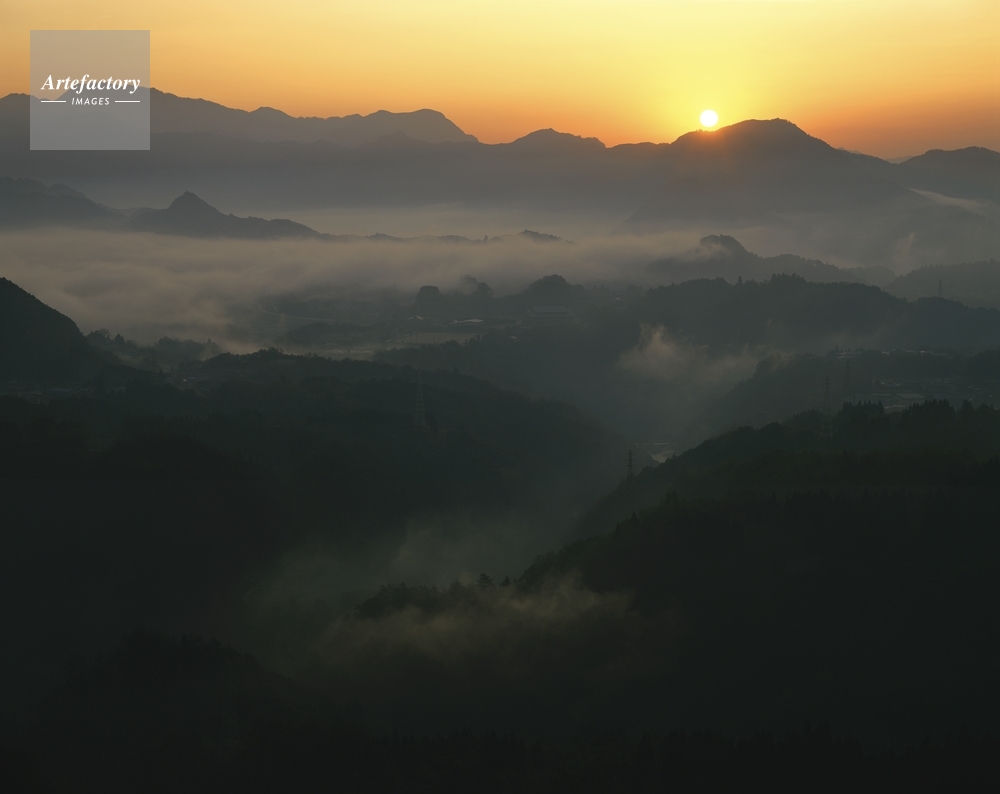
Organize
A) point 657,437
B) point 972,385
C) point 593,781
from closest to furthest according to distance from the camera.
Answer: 1. point 593,781
2. point 972,385
3. point 657,437

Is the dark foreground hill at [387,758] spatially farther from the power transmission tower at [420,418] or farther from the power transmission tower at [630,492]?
the power transmission tower at [420,418]

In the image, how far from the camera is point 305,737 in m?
34.0

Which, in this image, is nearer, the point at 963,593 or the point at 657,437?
the point at 963,593

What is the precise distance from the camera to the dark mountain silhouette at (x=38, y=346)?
307 ft

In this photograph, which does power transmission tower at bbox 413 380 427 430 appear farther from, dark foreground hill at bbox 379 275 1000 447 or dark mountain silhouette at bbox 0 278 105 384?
dark foreground hill at bbox 379 275 1000 447

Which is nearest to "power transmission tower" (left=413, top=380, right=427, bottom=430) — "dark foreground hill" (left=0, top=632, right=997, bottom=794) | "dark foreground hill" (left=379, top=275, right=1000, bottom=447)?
"dark foreground hill" (left=379, top=275, right=1000, bottom=447)

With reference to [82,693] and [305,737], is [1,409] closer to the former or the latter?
[82,693]

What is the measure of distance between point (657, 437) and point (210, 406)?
56.7 metres

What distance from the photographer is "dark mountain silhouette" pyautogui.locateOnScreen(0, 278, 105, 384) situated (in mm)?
93500

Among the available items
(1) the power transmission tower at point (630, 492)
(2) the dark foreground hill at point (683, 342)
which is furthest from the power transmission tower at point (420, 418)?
(2) the dark foreground hill at point (683, 342)

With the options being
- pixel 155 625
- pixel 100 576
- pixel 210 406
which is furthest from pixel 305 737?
pixel 210 406

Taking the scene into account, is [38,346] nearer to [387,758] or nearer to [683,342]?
[387,758]

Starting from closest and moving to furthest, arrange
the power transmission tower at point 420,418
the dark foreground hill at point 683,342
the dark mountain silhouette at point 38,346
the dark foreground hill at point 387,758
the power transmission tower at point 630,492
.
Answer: the dark foreground hill at point 387,758 < the power transmission tower at point 630,492 < the power transmission tower at point 420,418 < the dark mountain silhouette at point 38,346 < the dark foreground hill at point 683,342

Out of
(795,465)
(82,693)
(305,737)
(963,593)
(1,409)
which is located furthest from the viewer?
(1,409)
